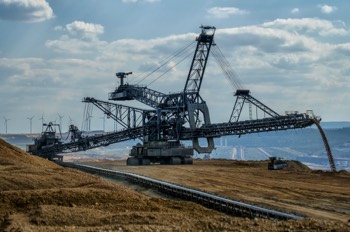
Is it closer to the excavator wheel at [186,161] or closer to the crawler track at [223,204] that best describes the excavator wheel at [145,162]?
the excavator wheel at [186,161]

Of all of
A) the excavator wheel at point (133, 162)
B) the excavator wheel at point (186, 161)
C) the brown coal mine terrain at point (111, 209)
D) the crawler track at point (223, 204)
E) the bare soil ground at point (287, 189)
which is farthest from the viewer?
the excavator wheel at point (133, 162)

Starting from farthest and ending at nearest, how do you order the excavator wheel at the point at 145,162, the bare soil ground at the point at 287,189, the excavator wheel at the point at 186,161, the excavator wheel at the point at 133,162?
the excavator wheel at the point at 133,162 → the excavator wheel at the point at 186,161 → the excavator wheel at the point at 145,162 → the bare soil ground at the point at 287,189

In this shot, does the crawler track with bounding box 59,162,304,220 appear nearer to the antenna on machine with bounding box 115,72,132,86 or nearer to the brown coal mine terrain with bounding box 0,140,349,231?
the brown coal mine terrain with bounding box 0,140,349,231

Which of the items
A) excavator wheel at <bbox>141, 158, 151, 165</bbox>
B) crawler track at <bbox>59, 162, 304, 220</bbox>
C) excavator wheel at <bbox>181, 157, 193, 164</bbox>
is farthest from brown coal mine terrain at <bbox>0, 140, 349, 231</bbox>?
excavator wheel at <bbox>141, 158, 151, 165</bbox>

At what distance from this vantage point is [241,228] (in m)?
18.9

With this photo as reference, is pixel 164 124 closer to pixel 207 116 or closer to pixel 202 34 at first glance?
pixel 207 116

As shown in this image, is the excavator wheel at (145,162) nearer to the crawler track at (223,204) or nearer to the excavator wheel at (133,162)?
the excavator wheel at (133,162)

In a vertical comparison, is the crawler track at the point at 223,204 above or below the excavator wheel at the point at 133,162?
below

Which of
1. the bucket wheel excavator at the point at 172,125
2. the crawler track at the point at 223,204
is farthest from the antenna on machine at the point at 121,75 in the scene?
the crawler track at the point at 223,204

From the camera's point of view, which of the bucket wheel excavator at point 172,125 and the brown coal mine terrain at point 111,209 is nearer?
the brown coal mine terrain at point 111,209

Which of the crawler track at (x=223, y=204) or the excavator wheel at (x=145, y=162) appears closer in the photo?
the crawler track at (x=223, y=204)

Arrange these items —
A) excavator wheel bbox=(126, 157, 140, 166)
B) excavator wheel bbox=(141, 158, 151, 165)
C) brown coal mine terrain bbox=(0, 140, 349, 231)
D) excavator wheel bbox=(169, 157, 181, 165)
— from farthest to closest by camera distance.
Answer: excavator wheel bbox=(126, 157, 140, 166) < excavator wheel bbox=(141, 158, 151, 165) < excavator wheel bbox=(169, 157, 181, 165) < brown coal mine terrain bbox=(0, 140, 349, 231)

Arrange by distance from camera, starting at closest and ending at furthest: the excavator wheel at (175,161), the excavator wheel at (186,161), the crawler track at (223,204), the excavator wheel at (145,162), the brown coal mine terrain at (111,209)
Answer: the brown coal mine terrain at (111,209)
the crawler track at (223,204)
the excavator wheel at (175,161)
the excavator wheel at (145,162)
the excavator wheel at (186,161)

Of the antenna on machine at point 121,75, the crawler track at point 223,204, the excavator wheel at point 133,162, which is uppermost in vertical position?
the antenna on machine at point 121,75
